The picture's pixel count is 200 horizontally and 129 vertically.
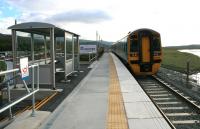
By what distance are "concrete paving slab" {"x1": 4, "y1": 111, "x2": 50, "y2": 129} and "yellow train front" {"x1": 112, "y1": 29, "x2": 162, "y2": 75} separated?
40.9ft

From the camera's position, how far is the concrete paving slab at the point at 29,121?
736 centimetres

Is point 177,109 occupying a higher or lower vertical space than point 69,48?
lower

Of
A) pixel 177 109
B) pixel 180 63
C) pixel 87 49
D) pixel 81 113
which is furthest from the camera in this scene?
pixel 180 63

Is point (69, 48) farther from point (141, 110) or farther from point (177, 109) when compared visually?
point (141, 110)

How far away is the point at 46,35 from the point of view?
61.2 ft

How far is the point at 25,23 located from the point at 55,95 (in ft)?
10.7

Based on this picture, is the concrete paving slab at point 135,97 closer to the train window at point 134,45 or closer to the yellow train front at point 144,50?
the yellow train front at point 144,50

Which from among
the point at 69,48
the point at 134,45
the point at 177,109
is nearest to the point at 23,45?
the point at 69,48

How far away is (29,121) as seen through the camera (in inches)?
308

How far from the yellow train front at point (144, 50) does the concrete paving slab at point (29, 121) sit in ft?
40.9

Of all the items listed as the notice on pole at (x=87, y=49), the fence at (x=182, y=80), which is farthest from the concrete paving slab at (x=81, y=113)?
the notice on pole at (x=87, y=49)

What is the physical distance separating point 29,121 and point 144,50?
1358 centimetres

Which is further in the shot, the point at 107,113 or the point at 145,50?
the point at 145,50

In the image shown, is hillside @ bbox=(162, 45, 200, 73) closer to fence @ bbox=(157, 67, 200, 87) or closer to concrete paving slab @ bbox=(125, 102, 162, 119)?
fence @ bbox=(157, 67, 200, 87)
